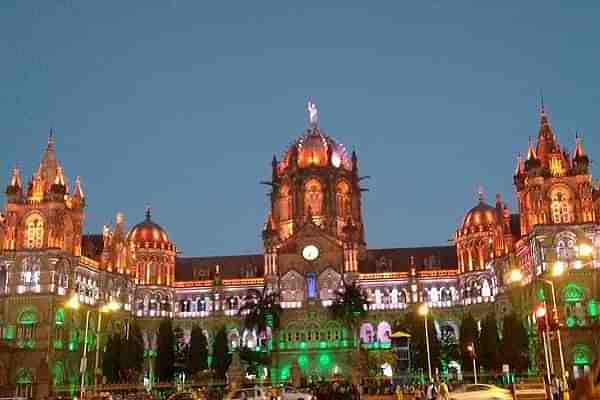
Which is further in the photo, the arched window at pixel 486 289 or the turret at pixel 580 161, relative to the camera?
the arched window at pixel 486 289

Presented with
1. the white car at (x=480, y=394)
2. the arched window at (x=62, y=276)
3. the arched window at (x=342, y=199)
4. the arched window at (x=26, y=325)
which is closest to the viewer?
the white car at (x=480, y=394)

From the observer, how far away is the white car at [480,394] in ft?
136

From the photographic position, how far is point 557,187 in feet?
269

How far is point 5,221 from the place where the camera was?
281 ft

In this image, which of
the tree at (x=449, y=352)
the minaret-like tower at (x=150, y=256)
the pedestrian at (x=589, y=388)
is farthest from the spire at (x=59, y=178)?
the pedestrian at (x=589, y=388)

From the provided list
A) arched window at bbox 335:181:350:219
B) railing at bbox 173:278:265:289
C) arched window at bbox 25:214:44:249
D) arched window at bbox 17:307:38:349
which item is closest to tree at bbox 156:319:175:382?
arched window at bbox 17:307:38:349

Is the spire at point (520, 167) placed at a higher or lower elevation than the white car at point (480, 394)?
higher

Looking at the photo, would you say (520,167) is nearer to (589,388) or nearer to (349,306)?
(349,306)

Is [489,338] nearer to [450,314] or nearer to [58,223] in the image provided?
[450,314]

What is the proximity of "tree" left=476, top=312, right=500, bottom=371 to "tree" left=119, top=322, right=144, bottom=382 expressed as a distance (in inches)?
1540

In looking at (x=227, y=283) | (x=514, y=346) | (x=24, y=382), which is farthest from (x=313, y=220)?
(x=24, y=382)

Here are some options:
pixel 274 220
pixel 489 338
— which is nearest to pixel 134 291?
pixel 274 220

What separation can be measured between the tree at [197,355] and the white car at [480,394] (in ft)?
157

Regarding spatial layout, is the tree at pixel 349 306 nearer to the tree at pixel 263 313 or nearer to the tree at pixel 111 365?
the tree at pixel 263 313
